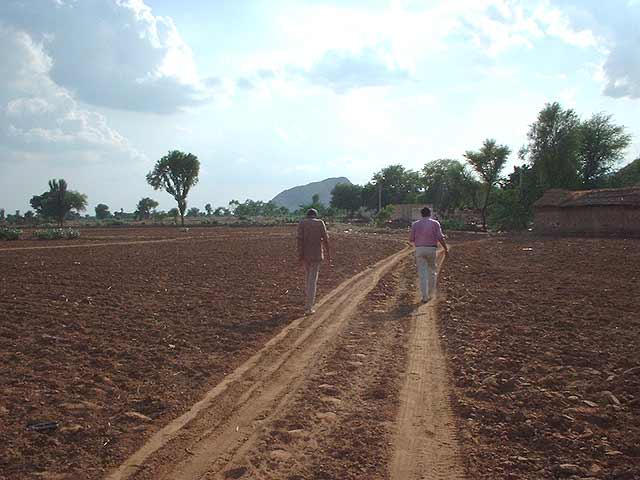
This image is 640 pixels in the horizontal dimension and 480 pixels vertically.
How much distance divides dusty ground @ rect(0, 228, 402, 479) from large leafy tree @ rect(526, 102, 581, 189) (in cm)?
3557

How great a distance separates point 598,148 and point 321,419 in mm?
48835

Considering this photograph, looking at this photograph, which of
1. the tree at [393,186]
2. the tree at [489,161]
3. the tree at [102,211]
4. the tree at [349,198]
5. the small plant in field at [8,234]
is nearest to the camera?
the small plant in field at [8,234]

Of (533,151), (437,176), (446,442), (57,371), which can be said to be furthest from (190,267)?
(437,176)

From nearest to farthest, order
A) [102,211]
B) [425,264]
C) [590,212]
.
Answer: [425,264]
[590,212]
[102,211]

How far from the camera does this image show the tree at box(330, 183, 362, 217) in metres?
106

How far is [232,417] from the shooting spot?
14.5 ft

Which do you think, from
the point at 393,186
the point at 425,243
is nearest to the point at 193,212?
the point at 393,186

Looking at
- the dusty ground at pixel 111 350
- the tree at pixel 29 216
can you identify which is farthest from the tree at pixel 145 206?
the dusty ground at pixel 111 350

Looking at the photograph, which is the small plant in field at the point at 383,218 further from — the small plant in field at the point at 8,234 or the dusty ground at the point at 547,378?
the dusty ground at the point at 547,378

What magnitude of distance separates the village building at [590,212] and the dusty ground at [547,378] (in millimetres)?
19592

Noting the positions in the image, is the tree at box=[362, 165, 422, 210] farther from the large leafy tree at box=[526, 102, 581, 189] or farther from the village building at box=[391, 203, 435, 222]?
the large leafy tree at box=[526, 102, 581, 189]

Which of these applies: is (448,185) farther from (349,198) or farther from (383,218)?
Result: (349,198)

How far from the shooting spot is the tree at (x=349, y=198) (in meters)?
106

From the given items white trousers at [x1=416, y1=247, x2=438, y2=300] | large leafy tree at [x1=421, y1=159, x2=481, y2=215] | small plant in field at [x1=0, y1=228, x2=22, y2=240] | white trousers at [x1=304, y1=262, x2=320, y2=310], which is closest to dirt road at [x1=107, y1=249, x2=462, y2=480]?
white trousers at [x1=304, y1=262, x2=320, y2=310]
